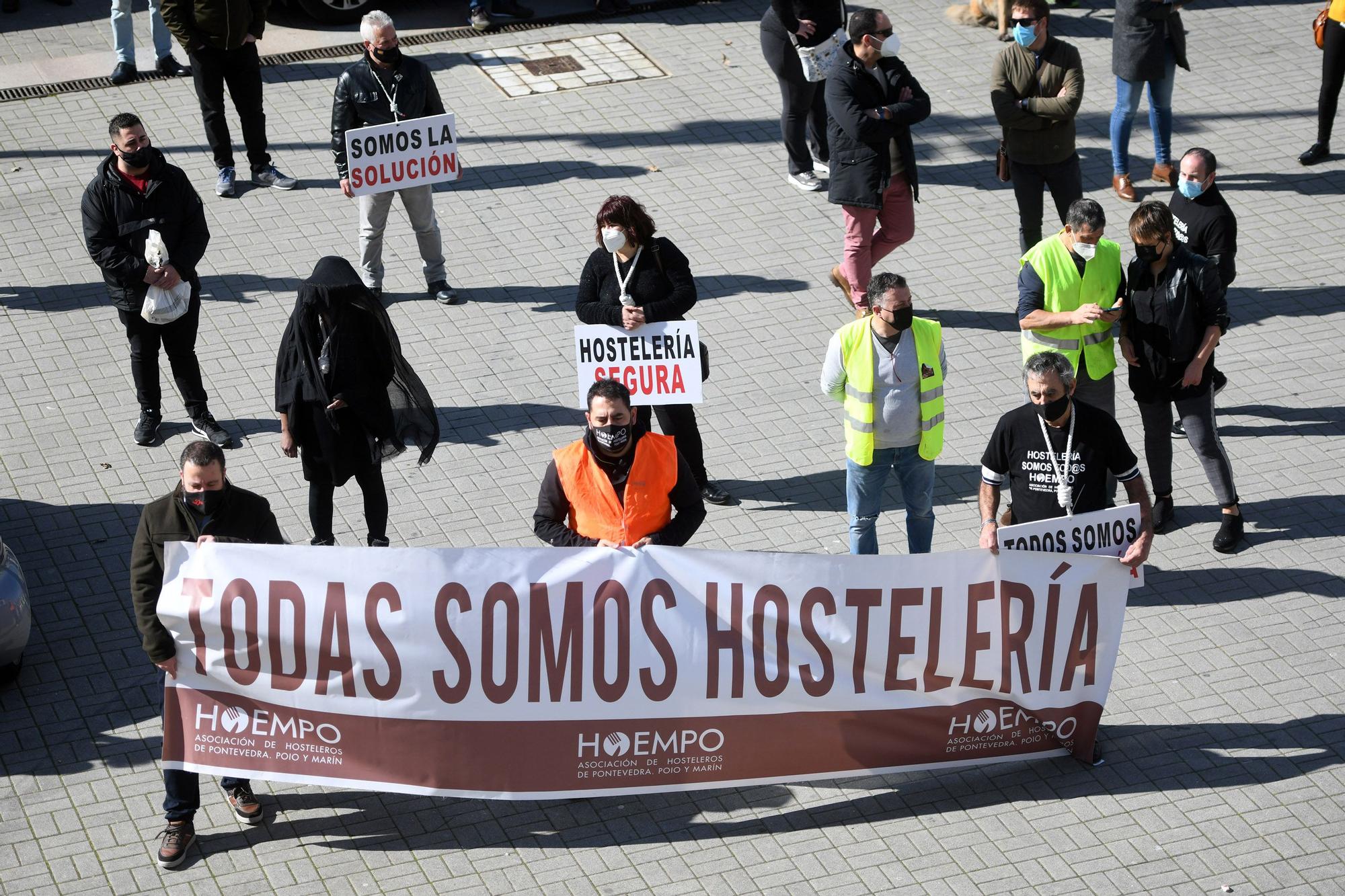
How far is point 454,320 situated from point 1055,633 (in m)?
5.74

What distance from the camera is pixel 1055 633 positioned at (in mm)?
7555

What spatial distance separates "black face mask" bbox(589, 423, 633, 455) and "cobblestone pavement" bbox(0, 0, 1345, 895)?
161cm

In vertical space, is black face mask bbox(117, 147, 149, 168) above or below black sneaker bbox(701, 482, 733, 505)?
above

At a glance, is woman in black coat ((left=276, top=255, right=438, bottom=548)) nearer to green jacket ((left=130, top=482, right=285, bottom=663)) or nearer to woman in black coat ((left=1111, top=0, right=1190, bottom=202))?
green jacket ((left=130, top=482, right=285, bottom=663))

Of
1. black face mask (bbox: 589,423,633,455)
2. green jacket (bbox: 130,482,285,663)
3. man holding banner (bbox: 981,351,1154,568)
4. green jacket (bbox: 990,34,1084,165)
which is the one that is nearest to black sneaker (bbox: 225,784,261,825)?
green jacket (bbox: 130,482,285,663)

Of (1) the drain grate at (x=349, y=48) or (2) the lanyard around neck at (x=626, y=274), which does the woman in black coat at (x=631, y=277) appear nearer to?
(2) the lanyard around neck at (x=626, y=274)

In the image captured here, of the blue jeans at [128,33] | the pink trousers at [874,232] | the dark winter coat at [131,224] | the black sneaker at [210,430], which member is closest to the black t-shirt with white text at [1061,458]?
the pink trousers at [874,232]

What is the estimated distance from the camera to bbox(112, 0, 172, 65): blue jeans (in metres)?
15.4

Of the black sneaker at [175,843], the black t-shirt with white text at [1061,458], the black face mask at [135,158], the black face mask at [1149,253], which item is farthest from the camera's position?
the black face mask at [135,158]

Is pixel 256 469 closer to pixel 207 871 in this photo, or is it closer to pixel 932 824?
pixel 207 871

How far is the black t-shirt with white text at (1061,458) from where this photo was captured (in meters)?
7.87

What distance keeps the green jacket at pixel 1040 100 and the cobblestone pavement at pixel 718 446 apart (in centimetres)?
111

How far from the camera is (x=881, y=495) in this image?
888 centimetres

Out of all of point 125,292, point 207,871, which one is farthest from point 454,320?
point 207,871
